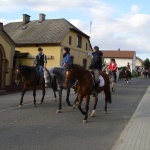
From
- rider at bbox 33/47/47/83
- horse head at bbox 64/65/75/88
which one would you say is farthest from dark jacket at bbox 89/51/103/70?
rider at bbox 33/47/47/83

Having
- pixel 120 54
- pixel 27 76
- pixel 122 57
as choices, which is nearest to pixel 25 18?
pixel 27 76

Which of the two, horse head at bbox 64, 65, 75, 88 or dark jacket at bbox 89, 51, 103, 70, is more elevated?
dark jacket at bbox 89, 51, 103, 70

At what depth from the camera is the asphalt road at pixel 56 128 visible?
7.13m

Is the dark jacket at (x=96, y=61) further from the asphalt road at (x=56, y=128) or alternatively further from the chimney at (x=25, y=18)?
the chimney at (x=25, y=18)

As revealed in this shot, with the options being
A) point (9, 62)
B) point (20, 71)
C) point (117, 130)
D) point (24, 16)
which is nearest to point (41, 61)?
point (20, 71)

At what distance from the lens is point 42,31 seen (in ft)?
122

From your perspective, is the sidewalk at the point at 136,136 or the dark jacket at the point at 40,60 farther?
the dark jacket at the point at 40,60

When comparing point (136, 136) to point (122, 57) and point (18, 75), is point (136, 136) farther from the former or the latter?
point (122, 57)

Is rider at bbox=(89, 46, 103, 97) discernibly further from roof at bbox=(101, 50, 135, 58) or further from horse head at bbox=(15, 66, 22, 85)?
roof at bbox=(101, 50, 135, 58)

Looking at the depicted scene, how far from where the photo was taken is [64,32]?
35.7 metres

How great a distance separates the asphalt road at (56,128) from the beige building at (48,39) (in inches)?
880

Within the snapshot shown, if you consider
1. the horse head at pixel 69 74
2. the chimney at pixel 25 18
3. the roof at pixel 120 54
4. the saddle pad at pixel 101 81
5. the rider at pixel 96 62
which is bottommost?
the saddle pad at pixel 101 81

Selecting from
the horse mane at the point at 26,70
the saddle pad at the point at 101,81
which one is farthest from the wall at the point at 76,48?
the saddle pad at the point at 101,81

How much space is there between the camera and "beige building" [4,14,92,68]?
35031mm
